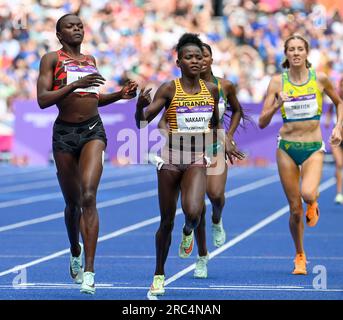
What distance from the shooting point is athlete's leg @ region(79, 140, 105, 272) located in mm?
9625

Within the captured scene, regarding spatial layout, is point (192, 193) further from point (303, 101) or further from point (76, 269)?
point (303, 101)

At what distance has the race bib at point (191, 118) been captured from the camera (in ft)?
32.5

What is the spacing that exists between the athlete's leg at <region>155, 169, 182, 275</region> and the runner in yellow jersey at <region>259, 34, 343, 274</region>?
2029 mm

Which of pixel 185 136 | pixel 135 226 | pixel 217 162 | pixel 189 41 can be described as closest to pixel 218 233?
pixel 217 162

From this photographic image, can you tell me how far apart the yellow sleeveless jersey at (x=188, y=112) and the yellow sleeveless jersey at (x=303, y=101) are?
1984 millimetres

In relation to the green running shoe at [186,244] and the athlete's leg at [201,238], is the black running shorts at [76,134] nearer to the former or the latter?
the green running shoe at [186,244]

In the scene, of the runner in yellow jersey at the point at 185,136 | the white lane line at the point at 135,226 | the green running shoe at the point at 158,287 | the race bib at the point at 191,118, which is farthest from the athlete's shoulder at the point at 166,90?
the white lane line at the point at 135,226

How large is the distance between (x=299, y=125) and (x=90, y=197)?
9.68 feet

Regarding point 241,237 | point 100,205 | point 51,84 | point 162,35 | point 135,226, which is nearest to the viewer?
point 51,84

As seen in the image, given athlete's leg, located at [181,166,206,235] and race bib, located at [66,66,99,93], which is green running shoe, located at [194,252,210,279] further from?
race bib, located at [66,66,99,93]

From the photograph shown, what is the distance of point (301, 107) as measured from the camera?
38.7 ft

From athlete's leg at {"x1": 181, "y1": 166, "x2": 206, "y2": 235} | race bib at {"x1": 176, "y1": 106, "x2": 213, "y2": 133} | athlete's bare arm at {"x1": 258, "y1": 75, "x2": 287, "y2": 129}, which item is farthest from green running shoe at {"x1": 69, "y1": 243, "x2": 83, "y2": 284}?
athlete's bare arm at {"x1": 258, "y1": 75, "x2": 287, "y2": 129}
